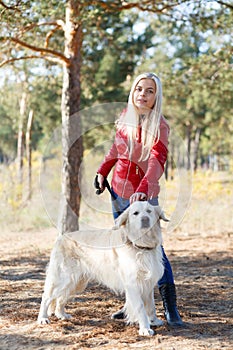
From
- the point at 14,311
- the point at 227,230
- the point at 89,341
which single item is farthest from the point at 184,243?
the point at 89,341

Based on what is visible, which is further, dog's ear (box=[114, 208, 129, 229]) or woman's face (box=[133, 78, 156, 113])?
woman's face (box=[133, 78, 156, 113])

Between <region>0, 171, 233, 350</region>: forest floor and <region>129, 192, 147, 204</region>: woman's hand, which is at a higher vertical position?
<region>129, 192, 147, 204</region>: woman's hand

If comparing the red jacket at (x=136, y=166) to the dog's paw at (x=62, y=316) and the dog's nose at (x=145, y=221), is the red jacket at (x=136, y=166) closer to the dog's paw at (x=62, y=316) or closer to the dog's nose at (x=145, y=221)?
the dog's nose at (x=145, y=221)

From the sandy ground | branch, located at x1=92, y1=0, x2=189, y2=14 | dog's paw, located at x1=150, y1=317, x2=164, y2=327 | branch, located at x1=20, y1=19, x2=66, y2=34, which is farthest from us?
branch, located at x1=92, y1=0, x2=189, y2=14

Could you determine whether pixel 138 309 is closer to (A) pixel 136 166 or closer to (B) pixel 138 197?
A: (B) pixel 138 197

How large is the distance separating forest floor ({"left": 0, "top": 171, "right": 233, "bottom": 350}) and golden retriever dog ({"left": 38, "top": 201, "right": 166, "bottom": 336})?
16 cm

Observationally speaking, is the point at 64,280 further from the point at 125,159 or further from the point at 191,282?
the point at 191,282

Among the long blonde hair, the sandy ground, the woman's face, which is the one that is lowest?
the sandy ground

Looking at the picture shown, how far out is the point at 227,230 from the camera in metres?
10.2

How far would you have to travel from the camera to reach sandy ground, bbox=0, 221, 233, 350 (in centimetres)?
341

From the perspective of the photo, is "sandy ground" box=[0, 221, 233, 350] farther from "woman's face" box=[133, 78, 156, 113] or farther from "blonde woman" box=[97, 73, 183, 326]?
"woman's face" box=[133, 78, 156, 113]

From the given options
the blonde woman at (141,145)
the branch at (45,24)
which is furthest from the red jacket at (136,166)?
the branch at (45,24)

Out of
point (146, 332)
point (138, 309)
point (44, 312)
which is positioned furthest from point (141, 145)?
point (44, 312)

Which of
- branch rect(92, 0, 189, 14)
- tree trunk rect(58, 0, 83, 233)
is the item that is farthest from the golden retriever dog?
branch rect(92, 0, 189, 14)
